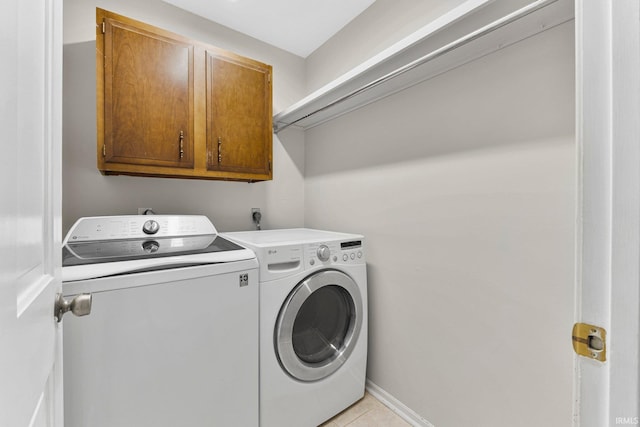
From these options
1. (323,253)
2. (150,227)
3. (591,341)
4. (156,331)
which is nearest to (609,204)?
(591,341)

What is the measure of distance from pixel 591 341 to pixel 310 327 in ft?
4.26

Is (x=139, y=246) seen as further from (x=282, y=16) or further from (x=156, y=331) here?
(x=282, y=16)

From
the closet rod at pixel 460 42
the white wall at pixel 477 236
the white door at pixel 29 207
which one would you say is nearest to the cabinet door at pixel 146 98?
the white door at pixel 29 207

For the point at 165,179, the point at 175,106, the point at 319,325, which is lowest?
the point at 319,325

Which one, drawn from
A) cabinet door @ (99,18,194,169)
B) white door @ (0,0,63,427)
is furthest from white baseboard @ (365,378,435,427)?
cabinet door @ (99,18,194,169)

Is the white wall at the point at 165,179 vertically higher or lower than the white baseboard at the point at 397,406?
higher

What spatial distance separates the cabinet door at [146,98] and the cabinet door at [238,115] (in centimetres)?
13

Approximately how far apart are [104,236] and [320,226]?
1420 mm

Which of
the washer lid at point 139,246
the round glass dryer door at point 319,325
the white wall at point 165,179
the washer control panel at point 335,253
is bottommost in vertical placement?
the round glass dryer door at point 319,325

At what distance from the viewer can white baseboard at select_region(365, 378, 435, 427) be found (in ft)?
4.87

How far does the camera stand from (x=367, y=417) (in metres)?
1.58

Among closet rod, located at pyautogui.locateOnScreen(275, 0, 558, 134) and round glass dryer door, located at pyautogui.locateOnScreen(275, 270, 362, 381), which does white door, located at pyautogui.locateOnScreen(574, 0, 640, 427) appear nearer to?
closet rod, located at pyautogui.locateOnScreen(275, 0, 558, 134)

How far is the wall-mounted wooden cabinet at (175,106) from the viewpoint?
4.40 ft

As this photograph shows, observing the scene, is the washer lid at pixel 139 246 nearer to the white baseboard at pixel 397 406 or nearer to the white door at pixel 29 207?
the white door at pixel 29 207
